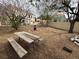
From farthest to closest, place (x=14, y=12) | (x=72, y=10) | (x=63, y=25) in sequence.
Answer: (x=63, y=25) → (x=14, y=12) → (x=72, y=10)

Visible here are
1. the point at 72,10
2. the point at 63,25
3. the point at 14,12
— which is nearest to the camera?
the point at 72,10

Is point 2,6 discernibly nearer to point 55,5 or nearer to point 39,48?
point 55,5

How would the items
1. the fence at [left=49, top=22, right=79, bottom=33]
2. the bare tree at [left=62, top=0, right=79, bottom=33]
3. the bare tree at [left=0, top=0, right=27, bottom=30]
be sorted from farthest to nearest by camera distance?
the fence at [left=49, top=22, right=79, bottom=33]
the bare tree at [left=0, top=0, right=27, bottom=30]
the bare tree at [left=62, top=0, right=79, bottom=33]

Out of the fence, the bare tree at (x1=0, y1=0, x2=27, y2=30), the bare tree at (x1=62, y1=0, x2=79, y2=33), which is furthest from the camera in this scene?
the fence

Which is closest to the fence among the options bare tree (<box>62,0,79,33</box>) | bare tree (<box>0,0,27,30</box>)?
bare tree (<box>62,0,79,33</box>)

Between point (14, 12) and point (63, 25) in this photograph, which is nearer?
point (14, 12)

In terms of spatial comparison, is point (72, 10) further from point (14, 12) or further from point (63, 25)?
point (14, 12)

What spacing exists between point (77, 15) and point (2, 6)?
5.10 metres

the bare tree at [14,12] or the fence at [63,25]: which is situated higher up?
the bare tree at [14,12]

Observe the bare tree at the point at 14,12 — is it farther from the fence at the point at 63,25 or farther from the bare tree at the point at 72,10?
the fence at the point at 63,25

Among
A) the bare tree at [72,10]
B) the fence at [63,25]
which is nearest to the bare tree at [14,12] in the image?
the bare tree at [72,10]

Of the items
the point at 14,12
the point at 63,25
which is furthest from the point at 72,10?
the point at 14,12

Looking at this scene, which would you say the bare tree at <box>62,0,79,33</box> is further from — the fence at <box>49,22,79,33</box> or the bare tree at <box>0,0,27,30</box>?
the bare tree at <box>0,0,27,30</box>

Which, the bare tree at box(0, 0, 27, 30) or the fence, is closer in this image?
the bare tree at box(0, 0, 27, 30)
